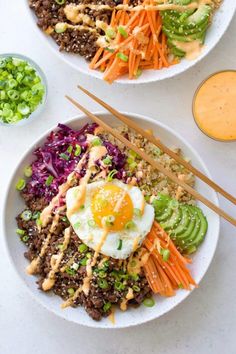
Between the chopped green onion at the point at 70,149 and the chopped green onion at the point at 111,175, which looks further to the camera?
the chopped green onion at the point at 70,149

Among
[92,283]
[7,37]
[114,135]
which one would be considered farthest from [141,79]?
[92,283]

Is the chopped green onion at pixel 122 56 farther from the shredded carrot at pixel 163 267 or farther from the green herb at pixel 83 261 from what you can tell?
the green herb at pixel 83 261

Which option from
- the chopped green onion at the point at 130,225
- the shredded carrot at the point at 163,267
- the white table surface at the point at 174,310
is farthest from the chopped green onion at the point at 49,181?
the shredded carrot at the point at 163,267

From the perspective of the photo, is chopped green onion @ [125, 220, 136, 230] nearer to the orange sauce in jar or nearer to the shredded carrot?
the shredded carrot

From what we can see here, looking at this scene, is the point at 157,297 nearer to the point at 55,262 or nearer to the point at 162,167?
the point at 55,262

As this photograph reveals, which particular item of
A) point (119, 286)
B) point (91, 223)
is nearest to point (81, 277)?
point (119, 286)

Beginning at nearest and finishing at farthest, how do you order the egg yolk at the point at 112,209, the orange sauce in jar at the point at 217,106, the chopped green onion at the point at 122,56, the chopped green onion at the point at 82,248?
1. the egg yolk at the point at 112,209
2. the chopped green onion at the point at 82,248
3. the chopped green onion at the point at 122,56
4. the orange sauce in jar at the point at 217,106

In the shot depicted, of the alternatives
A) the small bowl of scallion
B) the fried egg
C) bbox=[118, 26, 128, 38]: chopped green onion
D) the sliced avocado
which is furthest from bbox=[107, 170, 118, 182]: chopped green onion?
bbox=[118, 26, 128, 38]: chopped green onion
